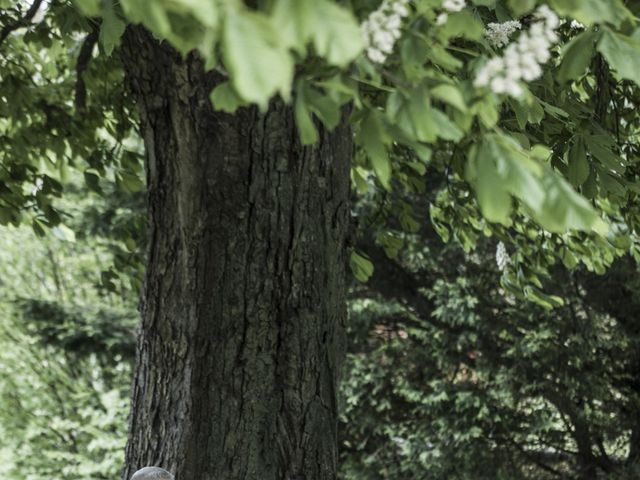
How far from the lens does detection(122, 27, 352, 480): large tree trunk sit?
2.74 metres

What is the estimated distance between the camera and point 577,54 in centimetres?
170

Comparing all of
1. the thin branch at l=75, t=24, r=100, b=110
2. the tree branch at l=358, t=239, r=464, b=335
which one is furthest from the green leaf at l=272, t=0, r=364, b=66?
the tree branch at l=358, t=239, r=464, b=335

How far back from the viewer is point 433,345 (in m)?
7.63

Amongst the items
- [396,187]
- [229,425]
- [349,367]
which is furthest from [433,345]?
[229,425]

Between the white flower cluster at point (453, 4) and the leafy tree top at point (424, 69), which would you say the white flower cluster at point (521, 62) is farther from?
the white flower cluster at point (453, 4)

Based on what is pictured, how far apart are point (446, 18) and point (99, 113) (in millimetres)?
3701

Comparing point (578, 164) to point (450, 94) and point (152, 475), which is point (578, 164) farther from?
point (152, 475)

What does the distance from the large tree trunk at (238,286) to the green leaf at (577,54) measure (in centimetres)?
118

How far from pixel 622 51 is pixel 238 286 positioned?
152 centimetres

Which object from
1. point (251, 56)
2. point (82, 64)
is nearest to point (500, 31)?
point (251, 56)

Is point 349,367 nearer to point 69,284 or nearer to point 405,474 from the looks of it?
point 405,474

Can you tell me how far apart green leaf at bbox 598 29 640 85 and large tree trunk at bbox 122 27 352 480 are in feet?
4.47

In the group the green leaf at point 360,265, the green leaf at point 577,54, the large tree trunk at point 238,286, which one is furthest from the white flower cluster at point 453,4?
the green leaf at point 360,265

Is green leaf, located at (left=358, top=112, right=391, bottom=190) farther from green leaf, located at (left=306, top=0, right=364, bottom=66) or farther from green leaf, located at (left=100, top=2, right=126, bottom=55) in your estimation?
green leaf, located at (left=100, top=2, right=126, bottom=55)
